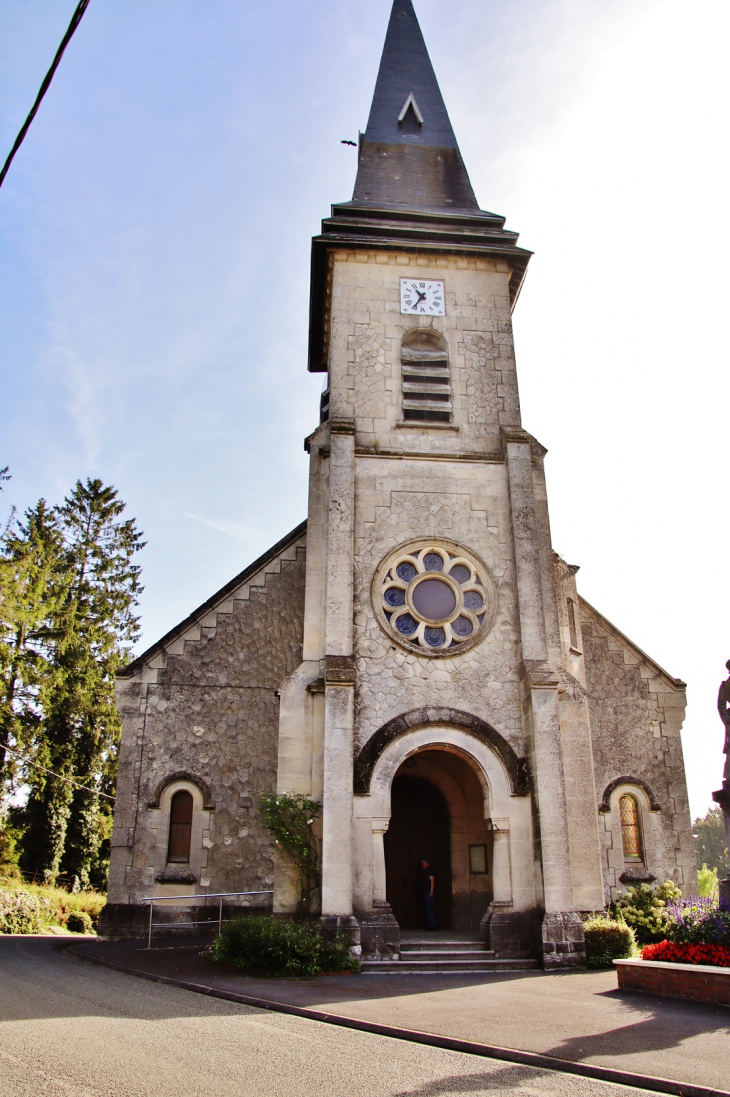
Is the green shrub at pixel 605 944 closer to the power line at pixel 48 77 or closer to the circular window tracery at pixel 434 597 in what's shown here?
the circular window tracery at pixel 434 597

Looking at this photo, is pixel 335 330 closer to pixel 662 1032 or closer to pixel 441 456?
pixel 441 456

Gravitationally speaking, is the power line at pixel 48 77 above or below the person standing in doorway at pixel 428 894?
above

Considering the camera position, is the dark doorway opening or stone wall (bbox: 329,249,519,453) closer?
the dark doorway opening

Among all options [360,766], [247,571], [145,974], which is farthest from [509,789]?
[247,571]

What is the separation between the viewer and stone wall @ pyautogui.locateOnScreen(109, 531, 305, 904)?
55.8 ft

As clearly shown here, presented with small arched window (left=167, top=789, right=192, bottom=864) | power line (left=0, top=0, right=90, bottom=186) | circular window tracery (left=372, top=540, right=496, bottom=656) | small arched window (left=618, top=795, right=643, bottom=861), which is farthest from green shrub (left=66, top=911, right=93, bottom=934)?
power line (left=0, top=0, right=90, bottom=186)

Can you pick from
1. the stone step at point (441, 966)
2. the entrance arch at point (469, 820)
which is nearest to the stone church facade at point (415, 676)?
the entrance arch at point (469, 820)

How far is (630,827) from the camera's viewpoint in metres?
17.8

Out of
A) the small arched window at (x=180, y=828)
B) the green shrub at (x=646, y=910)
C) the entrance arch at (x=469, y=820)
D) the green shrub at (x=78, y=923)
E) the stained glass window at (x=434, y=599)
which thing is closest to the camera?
the entrance arch at (x=469, y=820)

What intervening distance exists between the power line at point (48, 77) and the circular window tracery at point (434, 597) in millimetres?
10475

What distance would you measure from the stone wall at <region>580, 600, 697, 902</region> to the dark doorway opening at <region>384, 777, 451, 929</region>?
3617 mm

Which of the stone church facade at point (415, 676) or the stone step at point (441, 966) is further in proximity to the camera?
the stone church facade at point (415, 676)

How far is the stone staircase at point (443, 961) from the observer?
40.4ft

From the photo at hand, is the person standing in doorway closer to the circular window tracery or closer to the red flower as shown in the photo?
the circular window tracery
